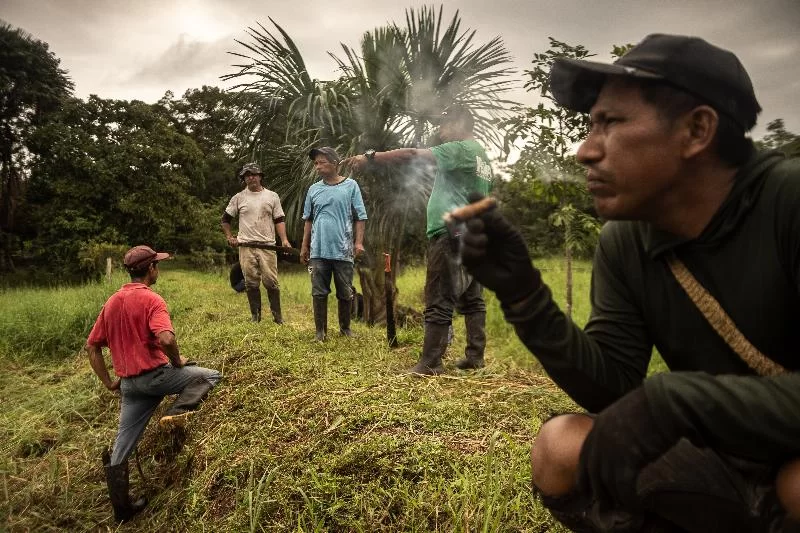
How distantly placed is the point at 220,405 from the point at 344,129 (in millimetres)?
4752

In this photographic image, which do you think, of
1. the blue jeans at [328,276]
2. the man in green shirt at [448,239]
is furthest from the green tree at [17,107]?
the man in green shirt at [448,239]

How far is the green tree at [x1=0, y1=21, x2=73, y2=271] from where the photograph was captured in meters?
17.0

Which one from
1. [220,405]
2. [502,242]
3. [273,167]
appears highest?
[273,167]

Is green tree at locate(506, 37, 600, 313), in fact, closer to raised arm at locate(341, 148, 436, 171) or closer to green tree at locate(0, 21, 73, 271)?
raised arm at locate(341, 148, 436, 171)

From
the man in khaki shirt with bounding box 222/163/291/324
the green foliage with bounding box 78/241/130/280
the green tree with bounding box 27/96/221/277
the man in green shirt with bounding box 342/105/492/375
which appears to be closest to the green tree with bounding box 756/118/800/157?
the man in green shirt with bounding box 342/105/492/375

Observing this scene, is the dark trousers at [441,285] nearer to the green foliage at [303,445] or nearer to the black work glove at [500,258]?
the green foliage at [303,445]

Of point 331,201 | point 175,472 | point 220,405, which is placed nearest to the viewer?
point 175,472

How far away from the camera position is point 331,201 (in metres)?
4.55

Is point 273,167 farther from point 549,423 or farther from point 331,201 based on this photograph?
point 549,423

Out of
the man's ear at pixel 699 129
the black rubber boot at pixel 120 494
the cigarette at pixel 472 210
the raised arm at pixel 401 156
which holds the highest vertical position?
the raised arm at pixel 401 156

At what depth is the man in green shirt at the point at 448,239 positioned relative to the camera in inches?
121

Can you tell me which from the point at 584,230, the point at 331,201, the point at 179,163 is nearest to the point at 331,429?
the point at 331,201

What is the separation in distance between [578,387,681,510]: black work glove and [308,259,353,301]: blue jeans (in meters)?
3.68

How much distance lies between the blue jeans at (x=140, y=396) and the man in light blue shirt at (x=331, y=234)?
150 cm
